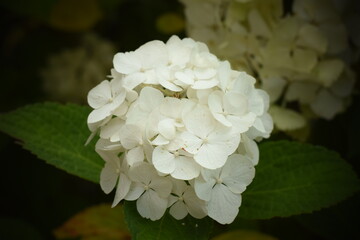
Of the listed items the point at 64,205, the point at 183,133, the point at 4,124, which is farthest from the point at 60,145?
the point at 64,205

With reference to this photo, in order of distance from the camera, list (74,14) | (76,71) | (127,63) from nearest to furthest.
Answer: (127,63)
(74,14)
(76,71)

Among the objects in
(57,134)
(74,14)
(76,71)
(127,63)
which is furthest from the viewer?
(76,71)

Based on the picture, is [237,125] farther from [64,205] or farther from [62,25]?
[62,25]

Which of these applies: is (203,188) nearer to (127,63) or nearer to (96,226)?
(127,63)

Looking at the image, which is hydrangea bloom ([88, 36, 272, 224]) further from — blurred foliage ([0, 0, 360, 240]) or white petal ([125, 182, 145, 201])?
blurred foliage ([0, 0, 360, 240])

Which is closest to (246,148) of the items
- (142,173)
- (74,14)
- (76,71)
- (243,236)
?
(142,173)

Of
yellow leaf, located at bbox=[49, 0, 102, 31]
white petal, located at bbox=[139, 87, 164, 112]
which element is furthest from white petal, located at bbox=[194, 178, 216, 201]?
yellow leaf, located at bbox=[49, 0, 102, 31]
